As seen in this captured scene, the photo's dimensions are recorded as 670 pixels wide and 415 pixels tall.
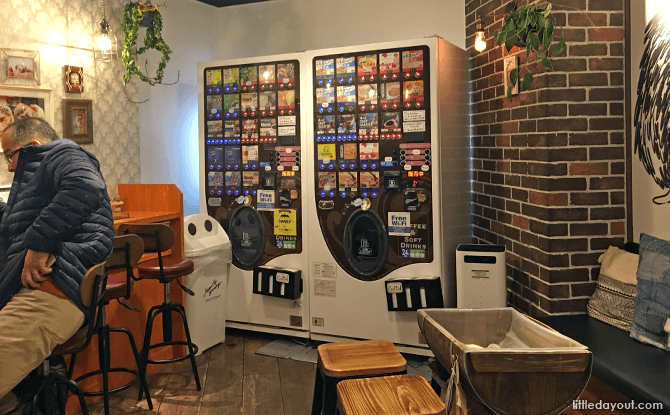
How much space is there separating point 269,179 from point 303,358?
1294 millimetres

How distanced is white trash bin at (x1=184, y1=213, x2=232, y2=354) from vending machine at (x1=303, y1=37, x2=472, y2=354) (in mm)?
660

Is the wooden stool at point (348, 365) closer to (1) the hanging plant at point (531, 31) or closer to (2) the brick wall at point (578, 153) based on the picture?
(2) the brick wall at point (578, 153)

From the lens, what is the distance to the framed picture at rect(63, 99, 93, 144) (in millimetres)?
3969

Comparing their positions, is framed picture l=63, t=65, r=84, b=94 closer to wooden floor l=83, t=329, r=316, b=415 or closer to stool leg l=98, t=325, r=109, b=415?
stool leg l=98, t=325, r=109, b=415

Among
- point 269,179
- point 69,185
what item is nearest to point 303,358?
point 269,179

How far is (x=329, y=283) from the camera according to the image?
4.19 metres

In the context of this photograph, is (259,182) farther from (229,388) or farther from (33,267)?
(33,267)

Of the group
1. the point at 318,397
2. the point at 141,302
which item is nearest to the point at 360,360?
the point at 318,397

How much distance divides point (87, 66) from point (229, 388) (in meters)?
2.42

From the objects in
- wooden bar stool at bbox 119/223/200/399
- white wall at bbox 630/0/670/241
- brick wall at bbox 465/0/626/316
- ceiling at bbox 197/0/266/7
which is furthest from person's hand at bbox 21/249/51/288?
ceiling at bbox 197/0/266/7

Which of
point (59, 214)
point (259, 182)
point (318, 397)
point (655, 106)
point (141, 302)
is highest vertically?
point (655, 106)

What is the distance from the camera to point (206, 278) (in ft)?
13.6

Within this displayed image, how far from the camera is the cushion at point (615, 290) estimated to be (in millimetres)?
2861

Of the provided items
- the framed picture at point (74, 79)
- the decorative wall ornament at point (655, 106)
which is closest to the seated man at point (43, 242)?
the framed picture at point (74, 79)
